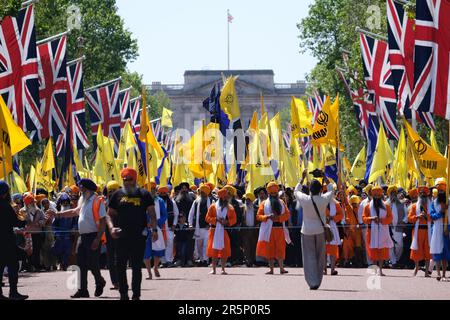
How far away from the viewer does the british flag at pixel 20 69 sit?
27438 millimetres

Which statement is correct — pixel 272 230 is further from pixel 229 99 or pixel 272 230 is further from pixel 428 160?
pixel 229 99

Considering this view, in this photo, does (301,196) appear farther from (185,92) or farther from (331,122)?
(185,92)

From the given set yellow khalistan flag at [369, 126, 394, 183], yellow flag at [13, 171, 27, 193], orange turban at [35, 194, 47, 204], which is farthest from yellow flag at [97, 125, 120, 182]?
yellow khalistan flag at [369, 126, 394, 183]

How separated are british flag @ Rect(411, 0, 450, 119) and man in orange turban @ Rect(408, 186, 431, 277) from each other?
2.17 metres

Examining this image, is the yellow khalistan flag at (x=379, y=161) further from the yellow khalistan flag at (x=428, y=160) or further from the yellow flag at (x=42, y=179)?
the yellow flag at (x=42, y=179)

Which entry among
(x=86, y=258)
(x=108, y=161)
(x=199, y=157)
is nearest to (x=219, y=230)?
(x=86, y=258)

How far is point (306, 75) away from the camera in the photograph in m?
77.6

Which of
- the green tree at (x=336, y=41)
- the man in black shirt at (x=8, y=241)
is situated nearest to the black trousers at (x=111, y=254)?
the man in black shirt at (x=8, y=241)

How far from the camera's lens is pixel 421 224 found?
24297 millimetres

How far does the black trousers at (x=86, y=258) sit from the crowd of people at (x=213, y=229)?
0.01 m

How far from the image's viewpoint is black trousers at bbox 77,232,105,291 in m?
18.5

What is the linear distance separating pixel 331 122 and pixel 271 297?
11.3 m

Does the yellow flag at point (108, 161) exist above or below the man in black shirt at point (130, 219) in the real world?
above
